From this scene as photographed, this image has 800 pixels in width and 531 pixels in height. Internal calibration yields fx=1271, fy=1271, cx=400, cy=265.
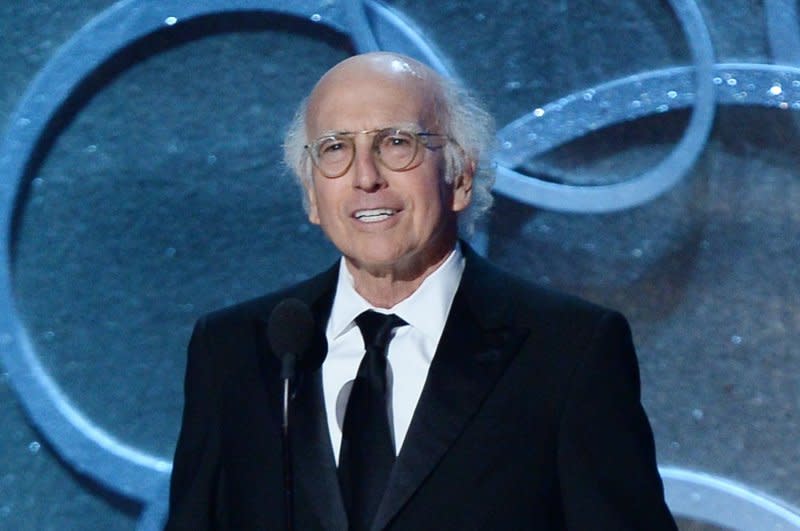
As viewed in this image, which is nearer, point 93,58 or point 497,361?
point 497,361

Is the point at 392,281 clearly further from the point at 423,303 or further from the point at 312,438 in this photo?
the point at 312,438

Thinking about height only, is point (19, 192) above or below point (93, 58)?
below

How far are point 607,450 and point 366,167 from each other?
407 millimetres

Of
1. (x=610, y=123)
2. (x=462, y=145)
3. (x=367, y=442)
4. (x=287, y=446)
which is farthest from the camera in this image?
(x=610, y=123)

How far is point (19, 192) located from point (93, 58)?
0.82ft

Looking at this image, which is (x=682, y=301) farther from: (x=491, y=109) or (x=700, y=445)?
(x=491, y=109)

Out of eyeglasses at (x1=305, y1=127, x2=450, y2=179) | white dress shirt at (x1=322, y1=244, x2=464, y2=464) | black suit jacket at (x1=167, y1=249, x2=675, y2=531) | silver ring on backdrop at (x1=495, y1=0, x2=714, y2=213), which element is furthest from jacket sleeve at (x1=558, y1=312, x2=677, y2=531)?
silver ring on backdrop at (x1=495, y1=0, x2=714, y2=213)

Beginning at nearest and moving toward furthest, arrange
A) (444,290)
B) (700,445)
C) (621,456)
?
(621,456) → (444,290) → (700,445)

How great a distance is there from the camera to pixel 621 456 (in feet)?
4.48

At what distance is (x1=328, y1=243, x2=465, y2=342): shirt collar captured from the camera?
1.47 metres

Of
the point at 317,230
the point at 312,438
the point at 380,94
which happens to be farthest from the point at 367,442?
the point at 317,230

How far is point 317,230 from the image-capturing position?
2102mm

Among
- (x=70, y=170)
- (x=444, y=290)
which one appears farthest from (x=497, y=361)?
(x=70, y=170)

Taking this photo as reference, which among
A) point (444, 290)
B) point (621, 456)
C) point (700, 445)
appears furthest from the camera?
point (700, 445)
